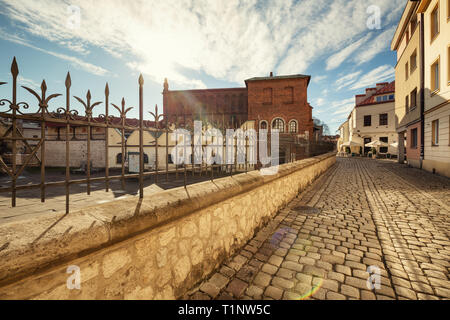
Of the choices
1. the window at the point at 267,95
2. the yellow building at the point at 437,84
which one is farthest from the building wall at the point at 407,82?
the window at the point at 267,95

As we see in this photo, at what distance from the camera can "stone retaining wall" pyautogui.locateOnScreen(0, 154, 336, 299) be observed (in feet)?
3.56

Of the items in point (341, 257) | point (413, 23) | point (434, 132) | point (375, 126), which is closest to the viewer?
point (341, 257)

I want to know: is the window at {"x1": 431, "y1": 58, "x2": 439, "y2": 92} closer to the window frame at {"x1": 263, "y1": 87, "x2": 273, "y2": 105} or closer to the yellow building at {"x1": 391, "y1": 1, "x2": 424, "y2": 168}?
the yellow building at {"x1": 391, "y1": 1, "x2": 424, "y2": 168}

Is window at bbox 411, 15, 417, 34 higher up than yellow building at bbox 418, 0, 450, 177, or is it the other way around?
window at bbox 411, 15, 417, 34

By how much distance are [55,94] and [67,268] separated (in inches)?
46.6

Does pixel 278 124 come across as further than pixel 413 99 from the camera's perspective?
Yes

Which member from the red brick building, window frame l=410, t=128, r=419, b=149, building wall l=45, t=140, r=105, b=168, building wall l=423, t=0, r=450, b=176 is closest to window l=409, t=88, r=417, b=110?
window frame l=410, t=128, r=419, b=149

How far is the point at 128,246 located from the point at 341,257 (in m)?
2.80

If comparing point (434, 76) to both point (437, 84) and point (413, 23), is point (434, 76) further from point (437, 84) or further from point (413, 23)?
point (413, 23)

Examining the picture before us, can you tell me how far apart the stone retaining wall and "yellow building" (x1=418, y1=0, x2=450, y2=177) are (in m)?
12.1

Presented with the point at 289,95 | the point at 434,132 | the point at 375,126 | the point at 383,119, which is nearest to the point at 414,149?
the point at 434,132

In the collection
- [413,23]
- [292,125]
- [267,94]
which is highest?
[267,94]

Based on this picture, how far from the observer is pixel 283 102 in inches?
1239
